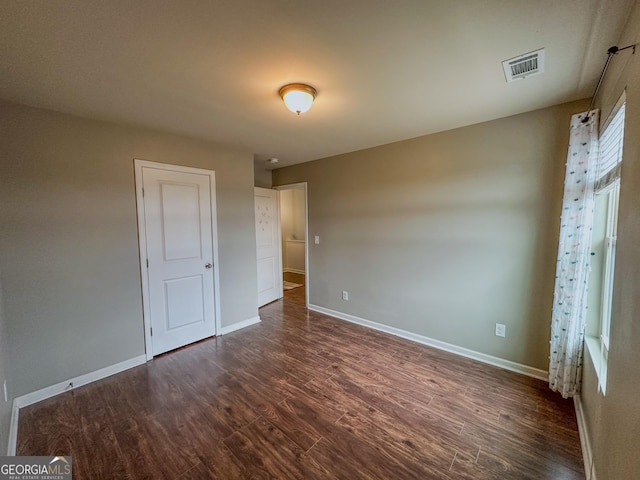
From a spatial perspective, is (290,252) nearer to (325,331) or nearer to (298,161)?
(298,161)

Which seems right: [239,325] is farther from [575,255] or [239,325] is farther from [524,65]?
[524,65]

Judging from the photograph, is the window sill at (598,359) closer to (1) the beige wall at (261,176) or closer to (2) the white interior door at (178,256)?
(2) the white interior door at (178,256)

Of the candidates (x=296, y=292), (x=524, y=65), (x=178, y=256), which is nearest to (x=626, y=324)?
(x=524, y=65)

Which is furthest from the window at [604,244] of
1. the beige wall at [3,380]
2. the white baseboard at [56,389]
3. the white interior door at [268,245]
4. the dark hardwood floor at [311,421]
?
the white interior door at [268,245]

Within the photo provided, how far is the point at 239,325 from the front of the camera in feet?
11.6

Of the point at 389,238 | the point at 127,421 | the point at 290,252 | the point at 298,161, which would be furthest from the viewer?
the point at 290,252

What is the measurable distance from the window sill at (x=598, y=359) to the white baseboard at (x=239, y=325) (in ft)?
11.3

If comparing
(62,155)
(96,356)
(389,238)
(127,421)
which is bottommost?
(127,421)

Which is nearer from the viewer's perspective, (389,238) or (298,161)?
(389,238)

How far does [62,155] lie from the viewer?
7.14 ft

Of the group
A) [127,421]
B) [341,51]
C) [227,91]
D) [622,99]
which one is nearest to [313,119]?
[227,91]

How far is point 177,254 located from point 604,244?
12.8 feet

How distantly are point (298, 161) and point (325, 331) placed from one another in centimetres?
270

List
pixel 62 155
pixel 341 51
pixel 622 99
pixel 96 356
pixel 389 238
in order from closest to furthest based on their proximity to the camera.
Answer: pixel 622 99 < pixel 341 51 < pixel 62 155 < pixel 96 356 < pixel 389 238
